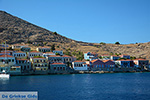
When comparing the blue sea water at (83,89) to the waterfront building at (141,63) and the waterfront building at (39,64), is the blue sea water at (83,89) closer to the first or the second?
the waterfront building at (39,64)

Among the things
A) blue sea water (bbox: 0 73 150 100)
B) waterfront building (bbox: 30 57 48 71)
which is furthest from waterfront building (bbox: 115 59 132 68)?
blue sea water (bbox: 0 73 150 100)

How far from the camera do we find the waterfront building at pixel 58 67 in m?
86.5

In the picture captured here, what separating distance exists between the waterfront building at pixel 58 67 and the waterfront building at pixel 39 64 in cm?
242

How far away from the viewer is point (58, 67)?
87938 millimetres

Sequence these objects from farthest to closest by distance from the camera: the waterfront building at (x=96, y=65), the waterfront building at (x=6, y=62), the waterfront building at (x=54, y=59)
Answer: the waterfront building at (x=96, y=65), the waterfront building at (x=54, y=59), the waterfront building at (x=6, y=62)

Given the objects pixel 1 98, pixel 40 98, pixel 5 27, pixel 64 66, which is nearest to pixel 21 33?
pixel 5 27

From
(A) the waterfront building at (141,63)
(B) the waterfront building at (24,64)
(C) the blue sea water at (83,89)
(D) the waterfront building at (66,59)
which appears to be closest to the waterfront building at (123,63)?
(A) the waterfront building at (141,63)

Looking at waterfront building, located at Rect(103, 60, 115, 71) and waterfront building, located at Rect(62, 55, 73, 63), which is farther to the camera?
waterfront building, located at Rect(103, 60, 115, 71)

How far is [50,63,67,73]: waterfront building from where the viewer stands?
86.5 meters

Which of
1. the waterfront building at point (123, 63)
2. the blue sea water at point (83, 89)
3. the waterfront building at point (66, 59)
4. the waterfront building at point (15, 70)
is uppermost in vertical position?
the waterfront building at point (66, 59)

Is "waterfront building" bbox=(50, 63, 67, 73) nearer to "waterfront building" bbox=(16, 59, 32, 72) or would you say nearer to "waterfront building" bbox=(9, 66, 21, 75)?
"waterfront building" bbox=(16, 59, 32, 72)

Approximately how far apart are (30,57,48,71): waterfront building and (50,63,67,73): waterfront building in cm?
242

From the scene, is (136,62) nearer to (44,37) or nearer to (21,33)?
(44,37)

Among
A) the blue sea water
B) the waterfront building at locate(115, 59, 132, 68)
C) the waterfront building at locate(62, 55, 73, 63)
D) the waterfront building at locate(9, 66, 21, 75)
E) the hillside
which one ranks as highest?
the hillside
